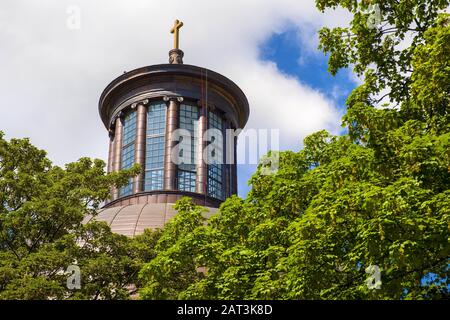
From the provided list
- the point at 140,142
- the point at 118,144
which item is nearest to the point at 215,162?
the point at 140,142

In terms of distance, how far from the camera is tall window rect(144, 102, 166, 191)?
36531 mm

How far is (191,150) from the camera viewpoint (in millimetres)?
37938

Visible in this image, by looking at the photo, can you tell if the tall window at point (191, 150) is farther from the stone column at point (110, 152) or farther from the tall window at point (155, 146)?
the stone column at point (110, 152)

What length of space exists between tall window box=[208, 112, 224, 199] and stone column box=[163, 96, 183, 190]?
2119mm

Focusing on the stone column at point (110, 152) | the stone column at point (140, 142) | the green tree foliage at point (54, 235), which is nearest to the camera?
the green tree foliage at point (54, 235)

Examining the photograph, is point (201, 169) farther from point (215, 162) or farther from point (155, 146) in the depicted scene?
point (155, 146)

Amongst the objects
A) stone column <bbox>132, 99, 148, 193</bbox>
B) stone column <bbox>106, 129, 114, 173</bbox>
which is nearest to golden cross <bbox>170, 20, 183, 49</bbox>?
stone column <bbox>132, 99, 148, 193</bbox>

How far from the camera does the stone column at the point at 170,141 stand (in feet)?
119

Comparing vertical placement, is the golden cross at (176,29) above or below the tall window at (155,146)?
above

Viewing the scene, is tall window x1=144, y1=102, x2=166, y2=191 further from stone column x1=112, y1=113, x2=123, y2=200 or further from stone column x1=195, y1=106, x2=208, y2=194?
stone column x1=112, y1=113, x2=123, y2=200

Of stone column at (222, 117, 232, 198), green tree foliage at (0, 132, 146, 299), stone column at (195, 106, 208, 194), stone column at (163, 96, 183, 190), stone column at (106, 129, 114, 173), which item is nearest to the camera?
green tree foliage at (0, 132, 146, 299)

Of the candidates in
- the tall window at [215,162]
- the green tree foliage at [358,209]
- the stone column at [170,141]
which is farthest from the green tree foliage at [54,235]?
the tall window at [215,162]

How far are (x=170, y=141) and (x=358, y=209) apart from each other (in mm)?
26682

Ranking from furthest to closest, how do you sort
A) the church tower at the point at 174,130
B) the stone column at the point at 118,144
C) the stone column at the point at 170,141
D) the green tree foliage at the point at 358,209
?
1. the stone column at the point at 118,144
2. the church tower at the point at 174,130
3. the stone column at the point at 170,141
4. the green tree foliage at the point at 358,209
